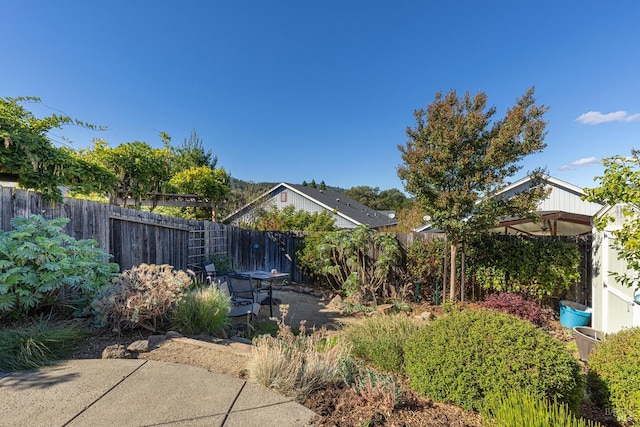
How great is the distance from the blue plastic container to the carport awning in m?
1.64

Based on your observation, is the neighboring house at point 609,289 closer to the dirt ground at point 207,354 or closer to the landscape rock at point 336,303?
the landscape rock at point 336,303

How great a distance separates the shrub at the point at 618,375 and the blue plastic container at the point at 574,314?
12.4 ft

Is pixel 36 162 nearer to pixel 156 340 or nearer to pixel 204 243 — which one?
pixel 156 340

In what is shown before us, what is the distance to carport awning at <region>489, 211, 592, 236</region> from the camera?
6.23 metres

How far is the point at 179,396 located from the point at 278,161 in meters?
18.4

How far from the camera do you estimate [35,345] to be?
2.81 m

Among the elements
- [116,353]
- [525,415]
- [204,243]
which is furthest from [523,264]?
[204,243]

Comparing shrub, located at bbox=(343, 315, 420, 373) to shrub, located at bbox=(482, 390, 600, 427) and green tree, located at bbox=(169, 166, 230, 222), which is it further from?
green tree, located at bbox=(169, 166, 230, 222)

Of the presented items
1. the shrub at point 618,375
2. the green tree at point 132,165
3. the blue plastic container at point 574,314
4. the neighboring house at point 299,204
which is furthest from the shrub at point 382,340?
the neighboring house at point 299,204

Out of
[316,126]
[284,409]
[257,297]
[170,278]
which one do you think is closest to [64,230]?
[170,278]

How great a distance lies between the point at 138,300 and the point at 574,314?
7.22m

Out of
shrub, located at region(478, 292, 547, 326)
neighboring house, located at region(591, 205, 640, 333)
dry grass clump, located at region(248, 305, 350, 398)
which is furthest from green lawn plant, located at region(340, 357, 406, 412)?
shrub, located at region(478, 292, 547, 326)

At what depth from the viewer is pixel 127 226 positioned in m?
5.78

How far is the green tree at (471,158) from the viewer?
5.62 m
